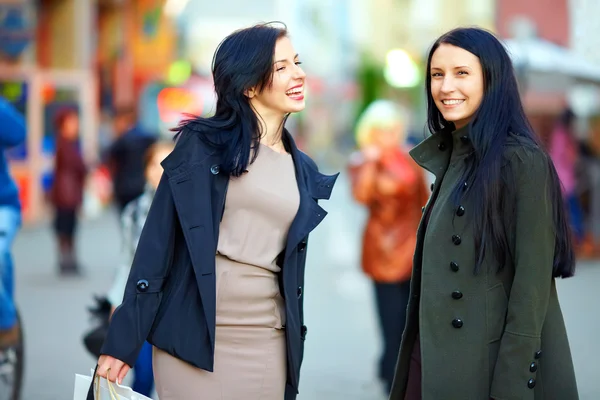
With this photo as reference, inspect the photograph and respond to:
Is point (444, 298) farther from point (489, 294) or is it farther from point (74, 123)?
point (74, 123)

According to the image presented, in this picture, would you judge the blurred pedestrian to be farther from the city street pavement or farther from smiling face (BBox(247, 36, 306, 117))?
the city street pavement

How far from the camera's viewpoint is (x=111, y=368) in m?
3.29

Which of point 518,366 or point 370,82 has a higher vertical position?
point 370,82

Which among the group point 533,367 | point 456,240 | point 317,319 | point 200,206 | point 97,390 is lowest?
point 317,319

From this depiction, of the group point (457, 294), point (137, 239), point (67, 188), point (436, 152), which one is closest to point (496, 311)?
point (457, 294)

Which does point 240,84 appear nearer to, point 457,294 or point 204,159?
point 204,159

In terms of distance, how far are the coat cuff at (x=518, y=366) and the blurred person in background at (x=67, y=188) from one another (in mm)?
10331

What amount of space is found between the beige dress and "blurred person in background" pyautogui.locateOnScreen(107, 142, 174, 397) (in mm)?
1861

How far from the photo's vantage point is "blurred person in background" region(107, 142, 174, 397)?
17.1ft

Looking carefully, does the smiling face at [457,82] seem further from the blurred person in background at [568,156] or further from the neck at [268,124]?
the blurred person in background at [568,156]

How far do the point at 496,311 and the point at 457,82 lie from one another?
0.73m

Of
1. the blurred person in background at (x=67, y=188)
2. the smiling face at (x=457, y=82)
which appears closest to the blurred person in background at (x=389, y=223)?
the smiling face at (x=457, y=82)

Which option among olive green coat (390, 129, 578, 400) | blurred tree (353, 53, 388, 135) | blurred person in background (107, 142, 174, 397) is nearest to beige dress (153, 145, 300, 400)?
olive green coat (390, 129, 578, 400)

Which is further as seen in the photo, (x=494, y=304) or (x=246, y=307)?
(x=246, y=307)
